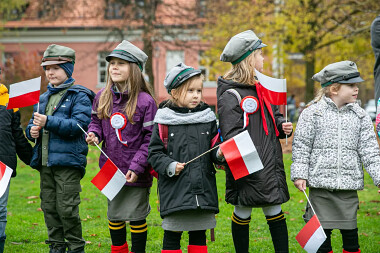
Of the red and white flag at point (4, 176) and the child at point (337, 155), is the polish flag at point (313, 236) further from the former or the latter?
the red and white flag at point (4, 176)

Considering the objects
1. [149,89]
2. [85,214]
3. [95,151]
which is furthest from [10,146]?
[95,151]

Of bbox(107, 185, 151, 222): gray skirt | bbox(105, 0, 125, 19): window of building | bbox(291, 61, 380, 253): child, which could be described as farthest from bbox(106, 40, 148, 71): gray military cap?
bbox(105, 0, 125, 19): window of building

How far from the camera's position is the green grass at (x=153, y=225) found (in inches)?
223

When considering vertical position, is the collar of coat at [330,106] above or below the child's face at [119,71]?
below

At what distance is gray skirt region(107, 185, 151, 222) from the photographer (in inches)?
182

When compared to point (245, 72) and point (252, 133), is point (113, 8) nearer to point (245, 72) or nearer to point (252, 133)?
point (245, 72)

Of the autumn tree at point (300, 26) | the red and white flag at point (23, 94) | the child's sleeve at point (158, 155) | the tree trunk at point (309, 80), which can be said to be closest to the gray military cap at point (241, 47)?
the child's sleeve at point (158, 155)

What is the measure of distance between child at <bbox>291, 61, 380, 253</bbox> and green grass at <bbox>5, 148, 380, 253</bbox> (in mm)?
1135

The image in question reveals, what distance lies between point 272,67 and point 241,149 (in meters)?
19.0

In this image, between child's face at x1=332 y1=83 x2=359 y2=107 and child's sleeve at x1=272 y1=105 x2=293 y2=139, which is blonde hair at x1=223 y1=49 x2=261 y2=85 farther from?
child's face at x1=332 y1=83 x2=359 y2=107

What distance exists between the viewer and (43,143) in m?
4.90

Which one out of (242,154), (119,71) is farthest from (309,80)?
(242,154)

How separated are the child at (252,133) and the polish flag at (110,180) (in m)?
0.90

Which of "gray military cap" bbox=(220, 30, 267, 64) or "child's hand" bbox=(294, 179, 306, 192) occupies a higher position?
"gray military cap" bbox=(220, 30, 267, 64)
